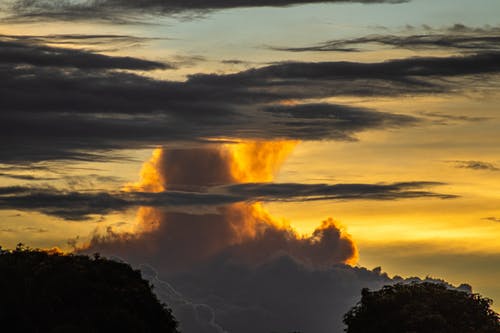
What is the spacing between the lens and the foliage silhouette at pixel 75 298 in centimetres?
14285

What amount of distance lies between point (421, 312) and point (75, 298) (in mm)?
37197

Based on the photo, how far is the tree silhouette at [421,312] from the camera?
153375 millimetres

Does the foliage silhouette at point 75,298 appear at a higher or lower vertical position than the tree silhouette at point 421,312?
lower

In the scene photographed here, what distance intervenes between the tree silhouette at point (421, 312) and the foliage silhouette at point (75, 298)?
72.5ft

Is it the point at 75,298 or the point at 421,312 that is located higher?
the point at 421,312

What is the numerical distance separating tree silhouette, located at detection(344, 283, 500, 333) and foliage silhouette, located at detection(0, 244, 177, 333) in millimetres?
22101

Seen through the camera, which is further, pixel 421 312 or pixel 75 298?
pixel 421 312

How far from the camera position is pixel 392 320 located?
156 metres

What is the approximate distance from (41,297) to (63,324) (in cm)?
517

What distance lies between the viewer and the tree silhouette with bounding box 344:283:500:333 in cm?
15338

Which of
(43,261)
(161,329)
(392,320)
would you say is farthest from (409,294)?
(43,261)

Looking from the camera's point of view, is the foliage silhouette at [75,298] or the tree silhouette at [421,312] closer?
the foliage silhouette at [75,298]

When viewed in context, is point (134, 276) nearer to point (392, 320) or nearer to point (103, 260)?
point (103, 260)

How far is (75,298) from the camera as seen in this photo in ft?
481
